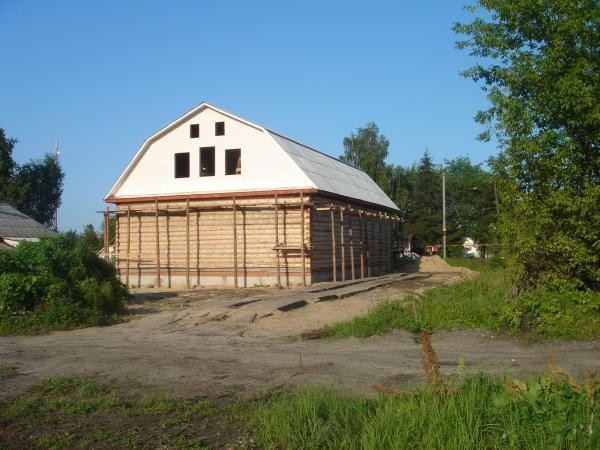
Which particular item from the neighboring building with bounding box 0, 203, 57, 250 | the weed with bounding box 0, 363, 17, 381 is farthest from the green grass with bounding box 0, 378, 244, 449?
the neighboring building with bounding box 0, 203, 57, 250

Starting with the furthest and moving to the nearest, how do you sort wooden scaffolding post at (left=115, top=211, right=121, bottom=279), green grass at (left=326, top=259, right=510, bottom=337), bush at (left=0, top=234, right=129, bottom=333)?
wooden scaffolding post at (left=115, top=211, right=121, bottom=279), bush at (left=0, top=234, right=129, bottom=333), green grass at (left=326, top=259, right=510, bottom=337)

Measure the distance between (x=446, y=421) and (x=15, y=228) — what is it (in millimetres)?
35089

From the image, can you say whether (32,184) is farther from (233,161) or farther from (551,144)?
(551,144)

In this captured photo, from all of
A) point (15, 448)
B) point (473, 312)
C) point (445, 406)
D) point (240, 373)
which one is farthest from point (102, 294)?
point (445, 406)

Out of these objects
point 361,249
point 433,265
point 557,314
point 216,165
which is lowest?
point 557,314

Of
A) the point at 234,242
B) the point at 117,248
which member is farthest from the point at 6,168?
the point at 234,242

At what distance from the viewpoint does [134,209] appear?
85.7ft

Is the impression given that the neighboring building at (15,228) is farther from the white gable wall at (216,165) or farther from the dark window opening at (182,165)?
the dark window opening at (182,165)

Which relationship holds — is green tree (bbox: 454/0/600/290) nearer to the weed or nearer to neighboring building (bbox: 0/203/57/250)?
the weed

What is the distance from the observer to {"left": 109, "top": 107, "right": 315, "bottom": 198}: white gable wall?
24250 mm

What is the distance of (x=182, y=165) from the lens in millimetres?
26297

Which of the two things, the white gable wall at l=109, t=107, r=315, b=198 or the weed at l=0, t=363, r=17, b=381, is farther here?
the white gable wall at l=109, t=107, r=315, b=198

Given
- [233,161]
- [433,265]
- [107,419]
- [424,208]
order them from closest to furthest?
[107,419], [233,161], [433,265], [424,208]

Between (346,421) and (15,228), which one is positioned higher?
(15,228)
